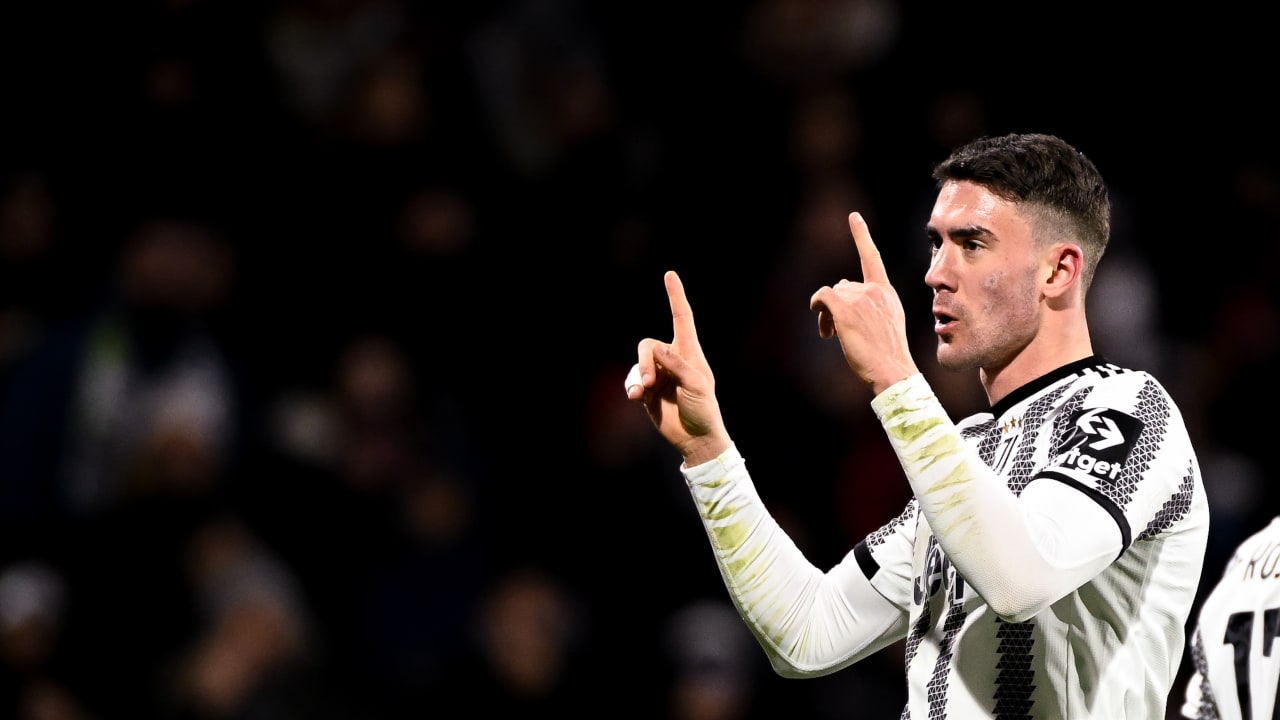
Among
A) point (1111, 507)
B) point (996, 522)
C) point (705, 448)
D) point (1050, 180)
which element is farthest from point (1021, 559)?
point (705, 448)

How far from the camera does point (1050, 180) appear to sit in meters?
3.08

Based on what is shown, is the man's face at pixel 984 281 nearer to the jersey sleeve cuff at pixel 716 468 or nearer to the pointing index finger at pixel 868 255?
the pointing index finger at pixel 868 255

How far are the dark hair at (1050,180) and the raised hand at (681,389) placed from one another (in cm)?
61

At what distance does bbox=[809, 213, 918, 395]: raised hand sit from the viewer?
280cm

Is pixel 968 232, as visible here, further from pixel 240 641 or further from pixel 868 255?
pixel 240 641

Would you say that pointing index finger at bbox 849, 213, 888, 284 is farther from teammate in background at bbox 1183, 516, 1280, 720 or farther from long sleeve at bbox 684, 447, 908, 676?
teammate in background at bbox 1183, 516, 1280, 720

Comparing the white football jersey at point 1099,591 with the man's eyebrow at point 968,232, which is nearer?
the white football jersey at point 1099,591

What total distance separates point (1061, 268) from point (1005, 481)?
406 millimetres

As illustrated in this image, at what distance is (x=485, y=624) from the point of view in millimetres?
6547

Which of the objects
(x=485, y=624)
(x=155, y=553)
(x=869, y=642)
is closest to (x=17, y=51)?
(x=155, y=553)

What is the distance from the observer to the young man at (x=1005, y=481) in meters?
A: 2.70

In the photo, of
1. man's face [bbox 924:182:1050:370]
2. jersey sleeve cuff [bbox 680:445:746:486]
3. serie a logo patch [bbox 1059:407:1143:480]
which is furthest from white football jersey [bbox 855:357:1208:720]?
jersey sleeve cuff [bbox 680:445:746:486]

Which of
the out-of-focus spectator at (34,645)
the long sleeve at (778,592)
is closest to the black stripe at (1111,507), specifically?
the long sleeve at (778,592)

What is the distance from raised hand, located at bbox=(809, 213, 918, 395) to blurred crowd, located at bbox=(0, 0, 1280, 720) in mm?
3594
